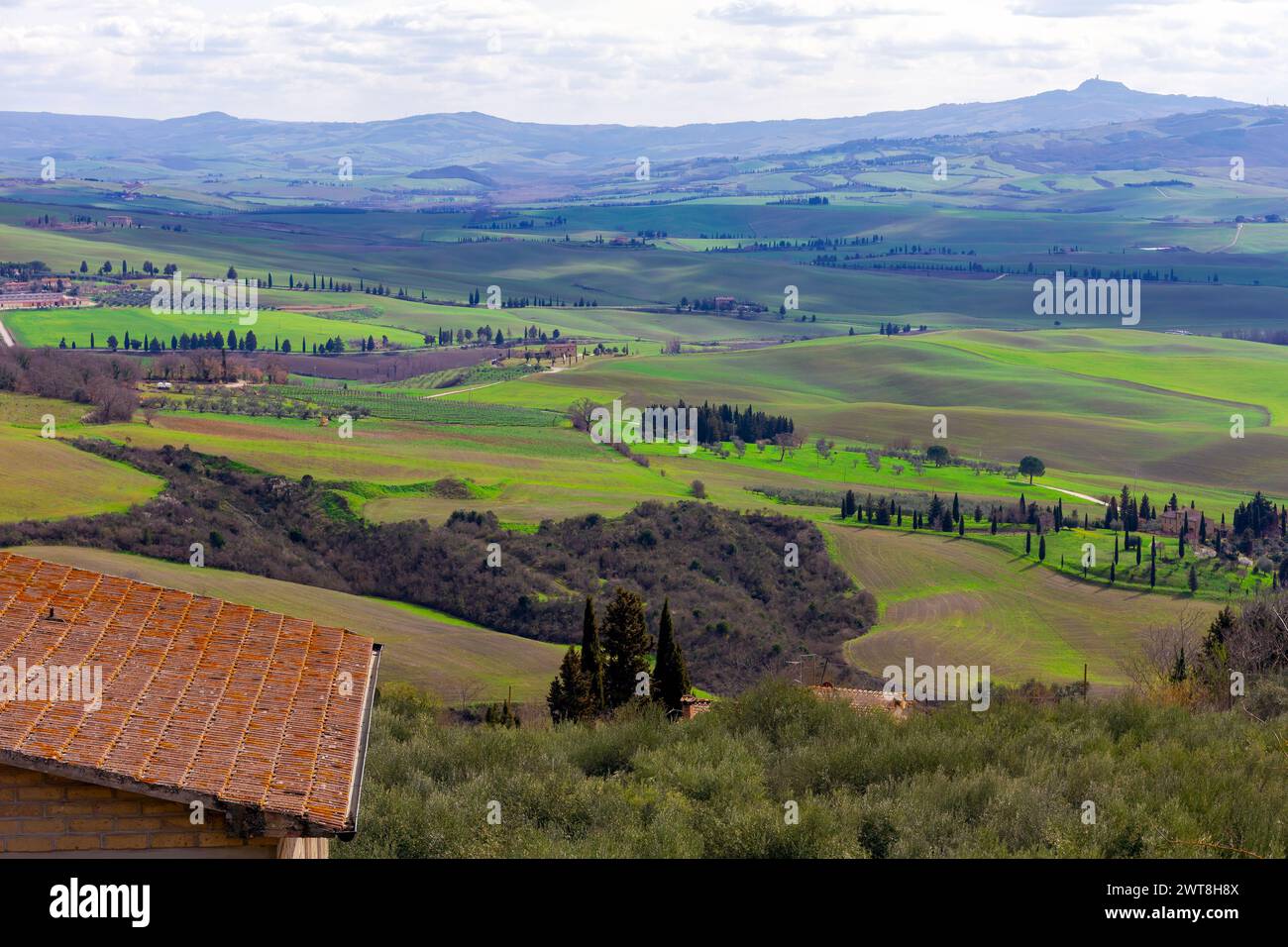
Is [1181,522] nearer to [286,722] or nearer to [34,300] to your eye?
[286,722]

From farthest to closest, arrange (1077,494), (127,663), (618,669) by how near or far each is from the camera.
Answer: (1077,494) < (618,669) < (127,663)

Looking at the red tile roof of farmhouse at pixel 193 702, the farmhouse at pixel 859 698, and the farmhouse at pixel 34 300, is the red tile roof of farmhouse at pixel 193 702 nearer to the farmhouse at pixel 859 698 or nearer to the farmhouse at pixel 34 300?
the farmhouse at pixel 859 698

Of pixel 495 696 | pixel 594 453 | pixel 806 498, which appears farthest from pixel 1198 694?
pixel 594 453

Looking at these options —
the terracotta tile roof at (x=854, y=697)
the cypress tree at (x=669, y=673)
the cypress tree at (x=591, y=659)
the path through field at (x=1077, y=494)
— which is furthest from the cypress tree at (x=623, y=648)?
the path through field at (x=1077, y=494)

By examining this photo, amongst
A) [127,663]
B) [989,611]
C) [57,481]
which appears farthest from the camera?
A: [57,481]

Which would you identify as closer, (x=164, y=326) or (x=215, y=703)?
(x=215, y=703)

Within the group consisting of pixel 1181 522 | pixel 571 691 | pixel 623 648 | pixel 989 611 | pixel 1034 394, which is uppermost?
pixel 623 648

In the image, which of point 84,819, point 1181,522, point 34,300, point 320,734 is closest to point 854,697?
point 320,734

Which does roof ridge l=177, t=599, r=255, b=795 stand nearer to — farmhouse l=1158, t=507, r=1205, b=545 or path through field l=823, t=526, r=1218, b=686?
path through field l=823, t=526, r=1218, b=686
